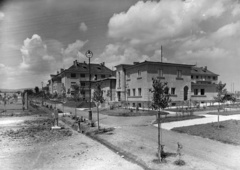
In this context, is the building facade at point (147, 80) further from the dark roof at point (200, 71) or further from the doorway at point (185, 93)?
the dark roof at point (200, 71)

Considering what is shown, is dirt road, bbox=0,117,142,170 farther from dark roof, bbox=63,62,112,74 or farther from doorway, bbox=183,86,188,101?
dark roof, bbox=63,62,112,74

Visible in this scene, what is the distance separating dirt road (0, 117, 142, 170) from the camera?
20.3ft

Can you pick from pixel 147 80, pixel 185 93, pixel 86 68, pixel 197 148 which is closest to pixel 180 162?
pixel 197 148

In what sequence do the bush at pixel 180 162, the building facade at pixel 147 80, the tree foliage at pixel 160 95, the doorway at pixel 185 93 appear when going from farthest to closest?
the doorway at pixel 185 93 → the building facade at pixel 147 80 → the tree foliage at pixel 160 95 → the bush at pixel 180 162

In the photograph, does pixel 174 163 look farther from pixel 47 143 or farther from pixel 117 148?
pixel 47 143

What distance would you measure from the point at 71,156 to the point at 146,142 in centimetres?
364

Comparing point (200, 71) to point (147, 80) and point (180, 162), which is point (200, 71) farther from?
point (180, 162)

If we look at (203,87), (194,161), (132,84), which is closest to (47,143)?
(194,161)

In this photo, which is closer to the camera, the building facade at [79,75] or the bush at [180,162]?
the bush at [180,162]

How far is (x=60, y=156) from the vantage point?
723 cm

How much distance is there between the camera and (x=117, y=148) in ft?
26.4

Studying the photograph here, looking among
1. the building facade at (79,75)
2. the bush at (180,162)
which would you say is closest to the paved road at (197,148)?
the bush at (180,162)

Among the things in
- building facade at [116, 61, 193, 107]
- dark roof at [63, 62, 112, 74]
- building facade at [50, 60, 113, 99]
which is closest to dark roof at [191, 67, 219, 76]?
building facade at [50, 60, 113, 99]

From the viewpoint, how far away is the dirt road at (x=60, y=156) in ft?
20.3
